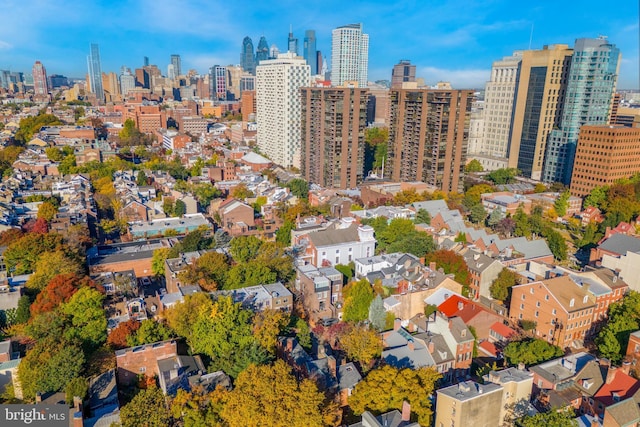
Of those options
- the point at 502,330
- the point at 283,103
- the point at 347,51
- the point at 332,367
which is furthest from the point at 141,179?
the point at 347,51

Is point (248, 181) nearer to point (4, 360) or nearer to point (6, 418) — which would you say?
point (4, 360)

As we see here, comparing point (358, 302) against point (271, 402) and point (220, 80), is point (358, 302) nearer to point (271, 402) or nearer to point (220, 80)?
point (271, 402)

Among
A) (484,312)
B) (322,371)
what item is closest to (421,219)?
(484,312)

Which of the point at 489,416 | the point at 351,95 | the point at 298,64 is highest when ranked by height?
the point at 298,64

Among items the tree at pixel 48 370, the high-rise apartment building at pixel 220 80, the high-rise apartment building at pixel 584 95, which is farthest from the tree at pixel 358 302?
the high-rise apartment building at pixel 220 80

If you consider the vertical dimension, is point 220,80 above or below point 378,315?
above

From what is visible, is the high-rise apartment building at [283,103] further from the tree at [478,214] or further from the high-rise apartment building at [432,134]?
the tree at [478,214]

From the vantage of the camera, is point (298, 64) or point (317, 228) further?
point (298, 64)

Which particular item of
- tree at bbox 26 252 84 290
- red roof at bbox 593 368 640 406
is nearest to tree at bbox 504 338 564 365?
red roof at bbox 593 368 640 406

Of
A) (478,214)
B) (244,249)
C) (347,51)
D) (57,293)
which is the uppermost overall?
(347,51)
